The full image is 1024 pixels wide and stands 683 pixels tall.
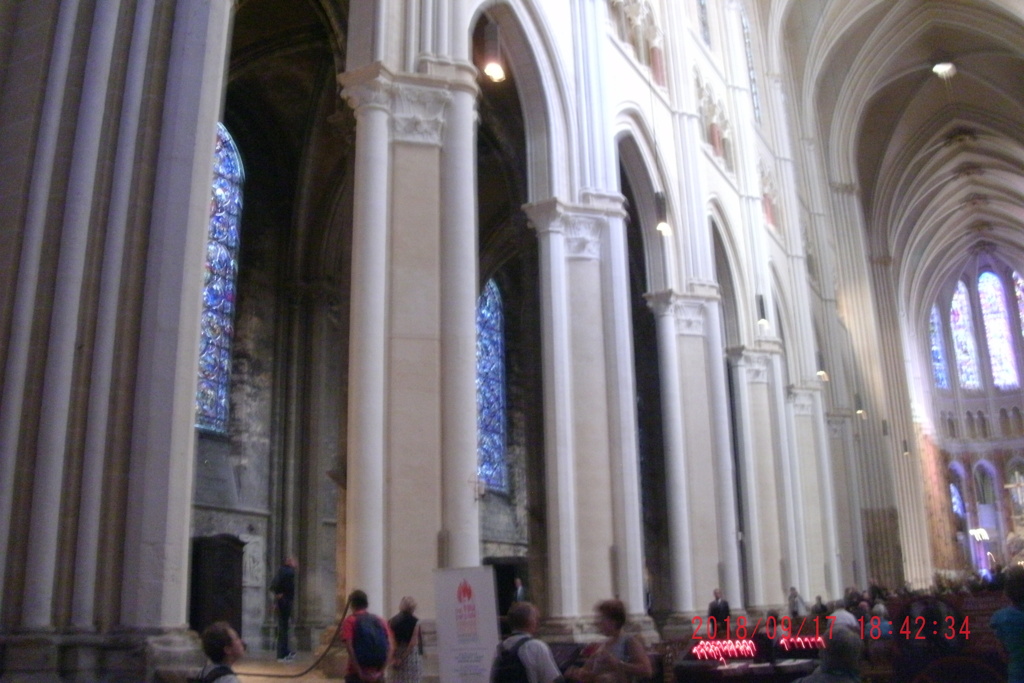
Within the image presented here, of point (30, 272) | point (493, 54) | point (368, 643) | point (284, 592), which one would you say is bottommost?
point (368, 643)

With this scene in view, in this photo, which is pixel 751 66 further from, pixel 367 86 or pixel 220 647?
pixel 220 647

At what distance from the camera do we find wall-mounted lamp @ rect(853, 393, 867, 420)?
33.3 m

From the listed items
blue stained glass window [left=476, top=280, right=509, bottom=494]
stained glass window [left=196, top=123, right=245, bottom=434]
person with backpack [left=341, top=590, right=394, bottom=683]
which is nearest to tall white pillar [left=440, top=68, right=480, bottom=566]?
person with backpack [left=341, top=590, right=394, bottom=683]

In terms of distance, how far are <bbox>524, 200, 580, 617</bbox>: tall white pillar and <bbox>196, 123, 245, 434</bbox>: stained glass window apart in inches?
271

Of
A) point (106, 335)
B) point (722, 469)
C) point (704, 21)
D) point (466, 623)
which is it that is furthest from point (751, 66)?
point (466, 623)

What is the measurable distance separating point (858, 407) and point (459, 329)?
25.9 meters

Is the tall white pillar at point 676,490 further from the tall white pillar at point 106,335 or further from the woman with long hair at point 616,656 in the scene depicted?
the woman with long hair at point 616,656

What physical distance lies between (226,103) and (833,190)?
83.3ft

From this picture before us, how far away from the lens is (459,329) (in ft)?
34.6

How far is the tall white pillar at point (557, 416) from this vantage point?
13.3 meters

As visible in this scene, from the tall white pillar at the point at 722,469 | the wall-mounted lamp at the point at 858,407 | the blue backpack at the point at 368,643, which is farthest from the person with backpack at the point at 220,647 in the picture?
the wall-mounted lamp at the point at 858,407

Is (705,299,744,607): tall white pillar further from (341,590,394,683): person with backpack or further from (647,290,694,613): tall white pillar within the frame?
(341,590,394,683): person with backpack

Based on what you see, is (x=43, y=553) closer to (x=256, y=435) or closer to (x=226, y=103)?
(x=256, y=435)

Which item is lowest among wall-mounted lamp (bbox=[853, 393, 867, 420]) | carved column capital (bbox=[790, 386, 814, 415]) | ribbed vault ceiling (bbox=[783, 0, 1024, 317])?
carved column capital (bbox=[790, 386, 814, 415])
